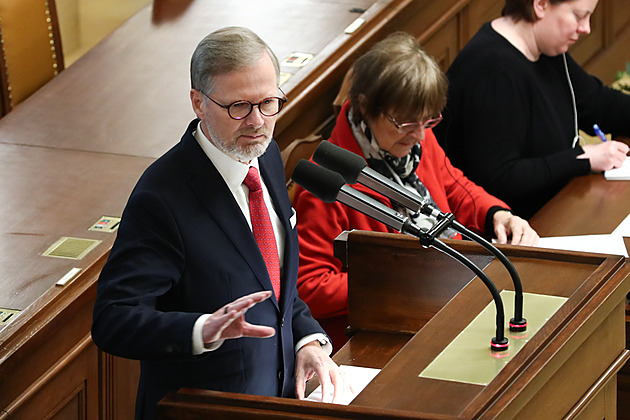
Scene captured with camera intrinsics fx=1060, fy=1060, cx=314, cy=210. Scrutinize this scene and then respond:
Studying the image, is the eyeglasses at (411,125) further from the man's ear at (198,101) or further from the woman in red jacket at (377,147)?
the man's ear at (198,101)

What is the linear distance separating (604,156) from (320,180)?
212 centimetres

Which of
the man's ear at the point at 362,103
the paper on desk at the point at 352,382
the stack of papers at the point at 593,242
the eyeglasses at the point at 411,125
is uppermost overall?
the man's ear at the point at 362,103

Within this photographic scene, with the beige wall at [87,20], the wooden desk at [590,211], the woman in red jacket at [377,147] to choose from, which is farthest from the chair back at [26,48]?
the wooden desk at [590,211]

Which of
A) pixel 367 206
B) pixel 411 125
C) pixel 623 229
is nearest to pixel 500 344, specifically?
pixel 367 206

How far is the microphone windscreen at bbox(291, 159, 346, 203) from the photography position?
185 centimetres

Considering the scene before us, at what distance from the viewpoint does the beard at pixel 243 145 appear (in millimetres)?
2006

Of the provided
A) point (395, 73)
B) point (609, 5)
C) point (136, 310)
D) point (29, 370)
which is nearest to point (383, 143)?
point (395, 73)

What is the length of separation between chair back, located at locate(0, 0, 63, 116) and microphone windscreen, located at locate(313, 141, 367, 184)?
2.55 m

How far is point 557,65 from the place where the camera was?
3971 millimetres

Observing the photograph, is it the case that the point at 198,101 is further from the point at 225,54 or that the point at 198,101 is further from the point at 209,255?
the point at 209,255

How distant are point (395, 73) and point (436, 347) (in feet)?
4.05

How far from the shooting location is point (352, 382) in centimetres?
228

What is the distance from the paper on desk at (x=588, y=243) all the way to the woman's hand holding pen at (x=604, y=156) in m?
0.57

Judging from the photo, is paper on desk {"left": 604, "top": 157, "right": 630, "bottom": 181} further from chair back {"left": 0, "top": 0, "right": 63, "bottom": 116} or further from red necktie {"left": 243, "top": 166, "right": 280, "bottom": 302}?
chair back {"left": 0, "top": 0, "right": 63, "bottom": 116}
